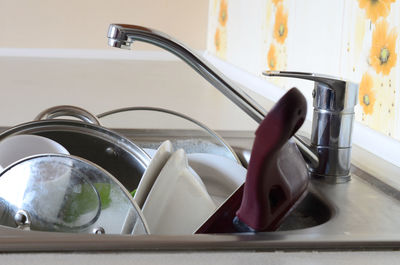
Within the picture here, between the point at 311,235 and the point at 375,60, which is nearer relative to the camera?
the point at 311,235

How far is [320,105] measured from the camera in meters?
0.82

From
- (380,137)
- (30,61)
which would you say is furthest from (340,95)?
(30,61)

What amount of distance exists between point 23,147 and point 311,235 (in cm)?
42

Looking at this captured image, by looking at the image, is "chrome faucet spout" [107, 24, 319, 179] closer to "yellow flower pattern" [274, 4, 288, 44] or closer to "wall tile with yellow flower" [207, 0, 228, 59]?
"yellow flower pattern" [274, 4, 288, 44]

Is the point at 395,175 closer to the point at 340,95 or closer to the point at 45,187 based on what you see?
the point at 340,95

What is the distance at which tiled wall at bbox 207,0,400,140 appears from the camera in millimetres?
1035

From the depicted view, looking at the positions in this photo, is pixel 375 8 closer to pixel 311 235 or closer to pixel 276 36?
pixel 311 235

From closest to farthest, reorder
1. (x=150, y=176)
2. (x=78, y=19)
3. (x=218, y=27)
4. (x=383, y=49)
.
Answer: (x=150, y=176)
(x=383, y=49)
(x=218, y=27)
(x=78, y=19)

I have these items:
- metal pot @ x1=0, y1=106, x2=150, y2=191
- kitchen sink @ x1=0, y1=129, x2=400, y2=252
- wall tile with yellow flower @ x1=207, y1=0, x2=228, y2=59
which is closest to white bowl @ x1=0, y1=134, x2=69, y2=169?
metal pot @ x1=0, y1=106, x2=150, y2=191

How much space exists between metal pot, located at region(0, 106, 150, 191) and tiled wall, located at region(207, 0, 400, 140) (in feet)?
1.33

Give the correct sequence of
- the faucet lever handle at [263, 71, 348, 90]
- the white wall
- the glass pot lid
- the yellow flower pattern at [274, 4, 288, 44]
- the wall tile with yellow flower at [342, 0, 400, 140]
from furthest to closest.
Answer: the white wall
the yellow flower pattern at [274, 4, 288, 44]
the wall tile with yellow flower at [342, 0, 400, 140]
the faucet lever handle at [263, 71, 348, 90]
the glass pot lid

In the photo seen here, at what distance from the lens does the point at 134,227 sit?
2.12ft

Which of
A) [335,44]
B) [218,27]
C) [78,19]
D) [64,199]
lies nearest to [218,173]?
[64,199]

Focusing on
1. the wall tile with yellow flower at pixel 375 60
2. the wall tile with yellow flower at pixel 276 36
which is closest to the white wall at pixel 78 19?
the wall tile with yellow flower at pixel 276 36
